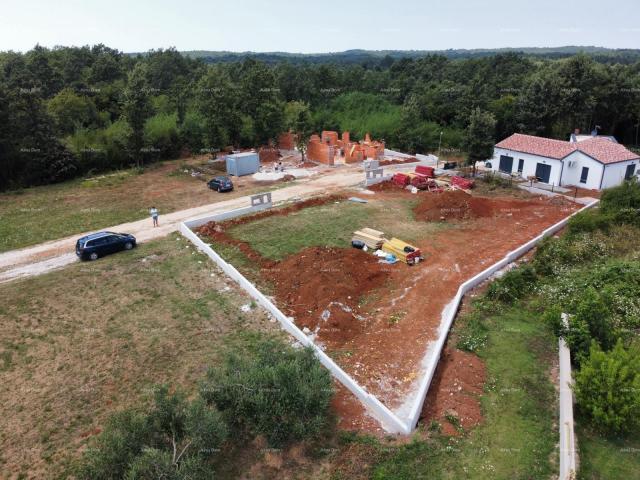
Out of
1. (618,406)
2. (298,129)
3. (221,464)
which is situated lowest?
(221,464)

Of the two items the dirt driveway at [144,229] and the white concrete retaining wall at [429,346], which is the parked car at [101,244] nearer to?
the dirt driveway at [144,229]

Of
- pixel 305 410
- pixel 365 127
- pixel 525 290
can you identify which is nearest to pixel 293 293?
pixel 305 410

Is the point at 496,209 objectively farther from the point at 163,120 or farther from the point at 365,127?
the point at 163,120

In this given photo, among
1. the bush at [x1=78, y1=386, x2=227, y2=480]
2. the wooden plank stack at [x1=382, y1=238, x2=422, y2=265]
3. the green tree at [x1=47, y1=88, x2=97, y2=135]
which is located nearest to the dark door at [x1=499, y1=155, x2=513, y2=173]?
the wooden plank stack at [x1=382, y1=238, x2=422, y2=265]

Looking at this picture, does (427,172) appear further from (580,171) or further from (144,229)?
(144,229)

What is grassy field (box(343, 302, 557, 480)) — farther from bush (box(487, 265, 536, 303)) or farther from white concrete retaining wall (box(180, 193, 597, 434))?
bush (box(487, 265, 536, 303))

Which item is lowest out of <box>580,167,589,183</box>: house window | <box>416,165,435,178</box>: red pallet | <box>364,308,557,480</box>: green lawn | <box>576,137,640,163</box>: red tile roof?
<box>364,308,557,480</box>: green lawn
